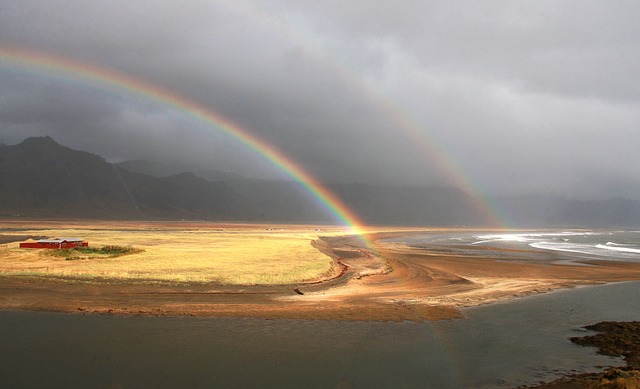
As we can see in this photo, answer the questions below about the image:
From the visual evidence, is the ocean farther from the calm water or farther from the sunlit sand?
the calm water

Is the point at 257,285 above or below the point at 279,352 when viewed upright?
above

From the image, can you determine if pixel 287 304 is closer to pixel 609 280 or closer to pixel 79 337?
pixel 79 337

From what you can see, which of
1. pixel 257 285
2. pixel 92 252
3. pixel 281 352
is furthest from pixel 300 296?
pixel 92 252

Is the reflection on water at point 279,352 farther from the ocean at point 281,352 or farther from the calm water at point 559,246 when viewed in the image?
the calm water at point 559,246

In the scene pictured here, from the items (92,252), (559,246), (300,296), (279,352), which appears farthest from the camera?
(559,246)

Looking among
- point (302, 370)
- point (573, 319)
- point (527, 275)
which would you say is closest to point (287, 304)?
point (302, 370)

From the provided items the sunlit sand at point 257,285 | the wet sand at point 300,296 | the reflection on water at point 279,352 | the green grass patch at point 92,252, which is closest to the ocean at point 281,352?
the reflection on water at point 279,352

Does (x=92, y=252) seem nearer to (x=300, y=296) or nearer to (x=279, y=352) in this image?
(x=300, y=296)

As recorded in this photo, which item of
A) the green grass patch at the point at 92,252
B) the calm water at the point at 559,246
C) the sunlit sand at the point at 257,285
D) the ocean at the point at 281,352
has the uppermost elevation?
the green grass patch at the point at 92,252
